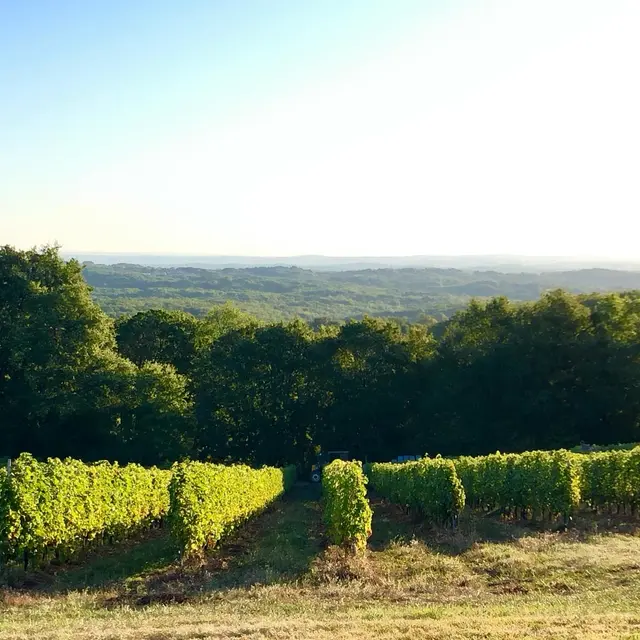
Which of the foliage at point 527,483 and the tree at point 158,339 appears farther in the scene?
the tree at point 158,339

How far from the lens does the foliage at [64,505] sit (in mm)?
13844

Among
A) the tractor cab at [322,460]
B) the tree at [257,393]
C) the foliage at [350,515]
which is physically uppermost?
the foliage at [350,515]

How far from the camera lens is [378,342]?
4988 cm

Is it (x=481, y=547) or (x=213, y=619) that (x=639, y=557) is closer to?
(x=481, y=547)

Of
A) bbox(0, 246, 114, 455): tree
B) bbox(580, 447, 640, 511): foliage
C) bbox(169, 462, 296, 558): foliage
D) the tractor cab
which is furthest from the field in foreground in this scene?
the tractor cab

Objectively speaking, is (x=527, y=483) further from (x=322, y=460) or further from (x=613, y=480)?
(x=322, y=460)

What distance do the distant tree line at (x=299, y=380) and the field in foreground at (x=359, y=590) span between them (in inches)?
930

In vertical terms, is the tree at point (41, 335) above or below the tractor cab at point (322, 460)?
above

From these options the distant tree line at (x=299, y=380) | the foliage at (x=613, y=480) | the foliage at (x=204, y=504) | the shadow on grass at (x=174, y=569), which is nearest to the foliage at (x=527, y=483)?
the foliage at (x=613, y=480)

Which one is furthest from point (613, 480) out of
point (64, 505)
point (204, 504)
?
point (64, 505)

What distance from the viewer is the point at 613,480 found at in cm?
2133

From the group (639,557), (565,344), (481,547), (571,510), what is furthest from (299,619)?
(565,344)

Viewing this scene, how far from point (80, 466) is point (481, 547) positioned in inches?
464

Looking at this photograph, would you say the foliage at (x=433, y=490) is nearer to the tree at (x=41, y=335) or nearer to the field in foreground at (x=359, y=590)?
the field in foreground at (x=359, y=590)
